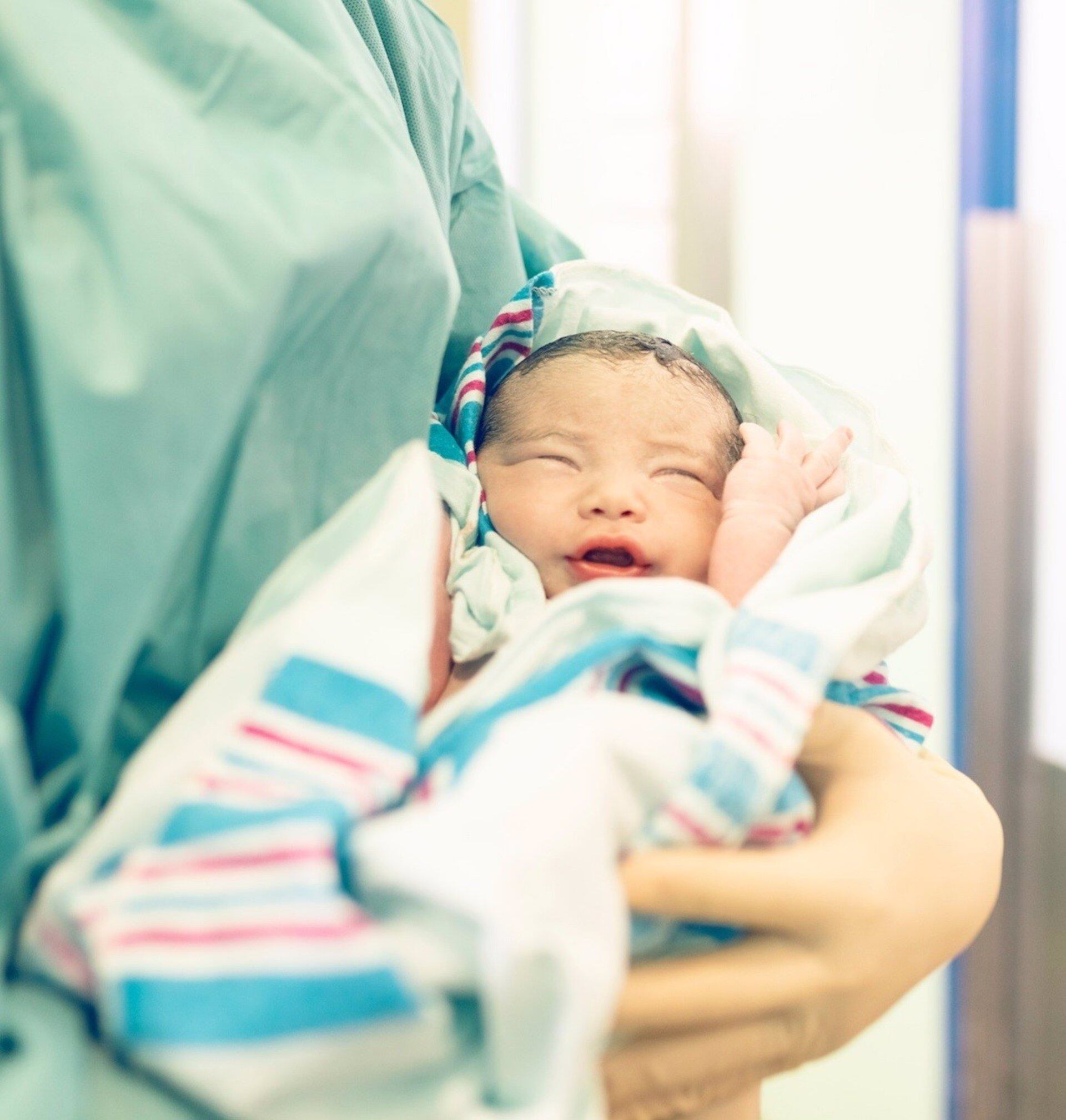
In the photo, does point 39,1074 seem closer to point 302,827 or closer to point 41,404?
point 302,827

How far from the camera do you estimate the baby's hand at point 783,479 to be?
1.89 feet

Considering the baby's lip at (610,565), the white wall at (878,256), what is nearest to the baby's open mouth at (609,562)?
the baby's lip at (610,565)

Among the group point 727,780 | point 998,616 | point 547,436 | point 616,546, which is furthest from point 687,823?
point 998,616

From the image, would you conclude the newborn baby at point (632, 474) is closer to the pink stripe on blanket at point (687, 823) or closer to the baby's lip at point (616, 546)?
the baby's lip at point (616, 546)

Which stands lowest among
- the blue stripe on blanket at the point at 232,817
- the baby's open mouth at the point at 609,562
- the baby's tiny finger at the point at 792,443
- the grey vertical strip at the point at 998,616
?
the grey vertical strip at the point at 998,616

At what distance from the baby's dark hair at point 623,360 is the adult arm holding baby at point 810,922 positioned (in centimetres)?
25

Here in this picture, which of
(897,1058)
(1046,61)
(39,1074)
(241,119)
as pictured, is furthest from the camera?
(897,1058)

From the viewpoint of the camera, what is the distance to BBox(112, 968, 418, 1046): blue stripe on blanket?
0.93ft

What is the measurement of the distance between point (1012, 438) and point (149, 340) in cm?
115

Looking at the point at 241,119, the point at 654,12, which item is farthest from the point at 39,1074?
the point at 654,12

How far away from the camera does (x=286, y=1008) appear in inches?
11.2

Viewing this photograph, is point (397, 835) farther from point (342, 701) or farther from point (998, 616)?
point (998, 616)

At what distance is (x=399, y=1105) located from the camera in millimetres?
303

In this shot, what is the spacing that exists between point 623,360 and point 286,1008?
48 cm
